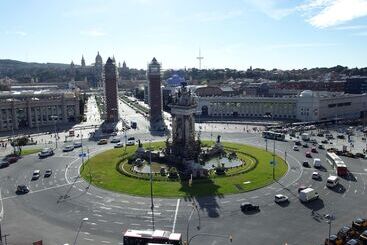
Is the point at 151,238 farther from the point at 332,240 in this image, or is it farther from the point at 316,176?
the point at 316,176

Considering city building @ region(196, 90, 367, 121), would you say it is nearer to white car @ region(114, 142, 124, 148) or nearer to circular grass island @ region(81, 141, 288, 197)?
white car @ region(114, 142, 124, 148)

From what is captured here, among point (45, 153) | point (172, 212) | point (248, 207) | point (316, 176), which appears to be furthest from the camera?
point (45, 153)

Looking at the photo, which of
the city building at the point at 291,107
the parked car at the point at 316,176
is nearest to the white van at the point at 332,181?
the parked car at the point at 316,176

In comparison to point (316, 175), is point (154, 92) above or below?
above

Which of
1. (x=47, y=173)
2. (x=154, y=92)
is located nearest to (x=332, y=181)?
(x=47, y=173)

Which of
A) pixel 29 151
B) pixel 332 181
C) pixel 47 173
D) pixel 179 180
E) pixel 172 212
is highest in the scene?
pixel 332 181

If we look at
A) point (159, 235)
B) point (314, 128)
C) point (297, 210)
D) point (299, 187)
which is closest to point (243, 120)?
point (314, 128)

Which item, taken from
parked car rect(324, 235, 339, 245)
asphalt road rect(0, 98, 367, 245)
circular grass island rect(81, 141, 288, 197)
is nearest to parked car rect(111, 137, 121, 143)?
circular grass island rect(81, 141, 288, 197)
